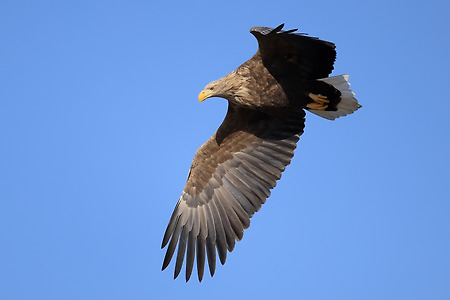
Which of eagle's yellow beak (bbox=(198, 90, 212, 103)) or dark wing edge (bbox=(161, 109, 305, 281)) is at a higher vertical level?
eagle's yellow beak (bbox=(198, 90, 212, 103))

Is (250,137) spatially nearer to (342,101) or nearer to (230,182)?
(230,182)

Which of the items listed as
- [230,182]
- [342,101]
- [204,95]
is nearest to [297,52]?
[342,101]

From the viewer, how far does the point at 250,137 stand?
952cm

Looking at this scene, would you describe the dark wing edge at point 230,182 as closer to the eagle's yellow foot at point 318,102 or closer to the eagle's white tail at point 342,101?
the eagle's yellow foot at point 318,102

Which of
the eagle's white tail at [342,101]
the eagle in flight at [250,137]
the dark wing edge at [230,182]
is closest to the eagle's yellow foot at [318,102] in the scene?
the eagle in flight at [250,137]

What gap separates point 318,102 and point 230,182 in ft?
5.39

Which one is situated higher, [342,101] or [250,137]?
[250,137]

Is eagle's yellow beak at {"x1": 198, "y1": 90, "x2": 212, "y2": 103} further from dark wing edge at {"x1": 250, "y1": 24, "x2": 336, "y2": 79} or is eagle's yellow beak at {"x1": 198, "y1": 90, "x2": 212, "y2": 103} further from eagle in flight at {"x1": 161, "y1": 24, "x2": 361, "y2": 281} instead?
dark wing edge at {"x1": 250, "y1": 24, "x2": 336, "y2": 79}

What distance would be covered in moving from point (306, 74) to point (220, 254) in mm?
2515

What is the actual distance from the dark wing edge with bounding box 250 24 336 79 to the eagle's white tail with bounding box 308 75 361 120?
0.84ft

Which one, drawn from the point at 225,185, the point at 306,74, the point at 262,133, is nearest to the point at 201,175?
the point at 225,185

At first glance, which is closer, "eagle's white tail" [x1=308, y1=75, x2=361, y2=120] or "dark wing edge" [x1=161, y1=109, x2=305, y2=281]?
"eagle's white tail" [x1=308, y1=75, x2=361, y2=120]

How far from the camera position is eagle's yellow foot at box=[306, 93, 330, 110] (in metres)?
8.77

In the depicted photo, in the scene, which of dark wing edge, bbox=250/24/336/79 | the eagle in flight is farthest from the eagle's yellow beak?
dark wing edge, bbox=250/24/336/79
